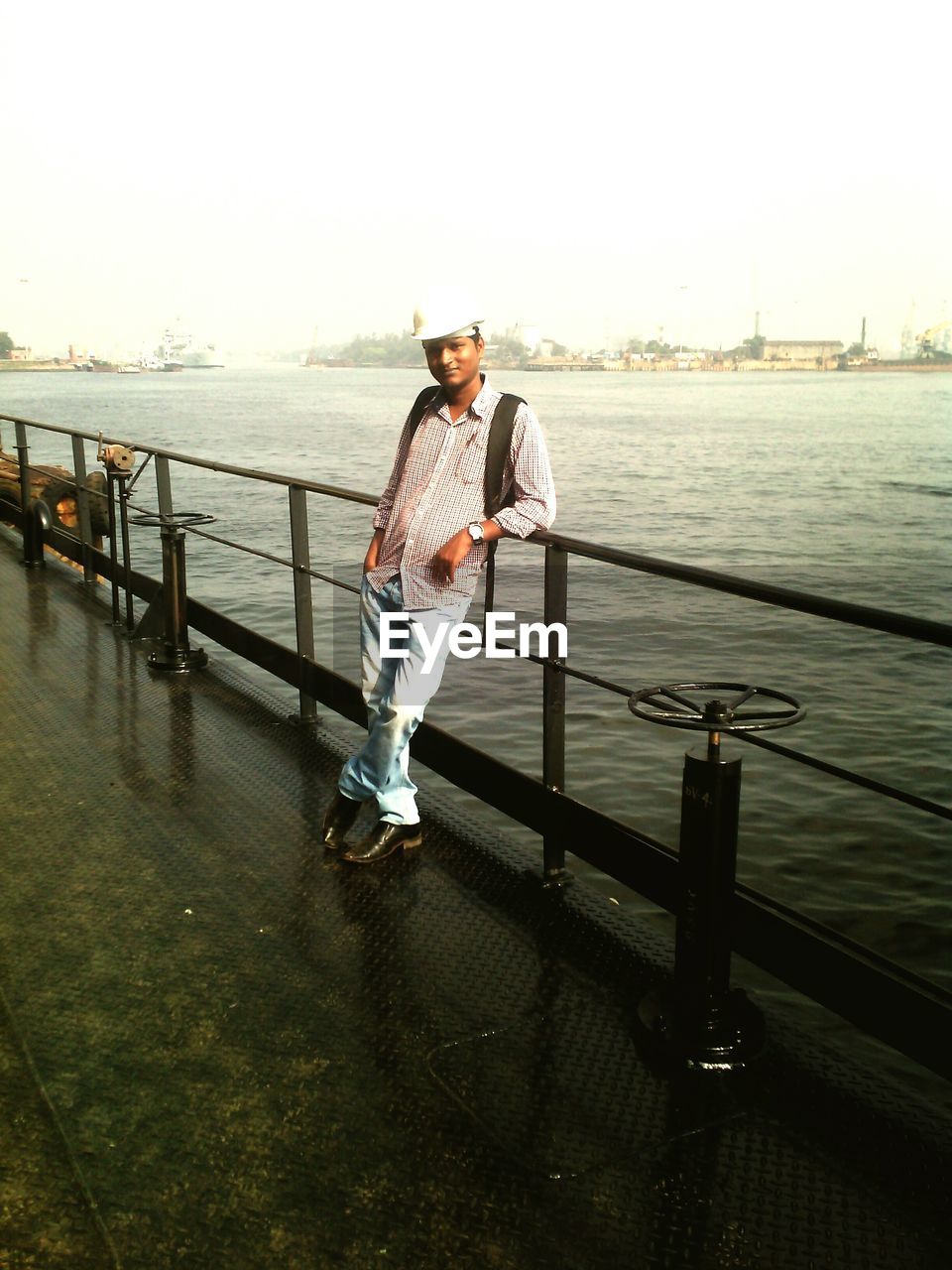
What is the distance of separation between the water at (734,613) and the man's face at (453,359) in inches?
167

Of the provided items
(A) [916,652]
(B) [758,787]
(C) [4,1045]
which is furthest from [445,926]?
(A) [916,652]

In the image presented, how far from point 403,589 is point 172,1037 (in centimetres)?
140

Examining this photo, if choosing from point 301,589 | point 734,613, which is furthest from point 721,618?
point 301,589

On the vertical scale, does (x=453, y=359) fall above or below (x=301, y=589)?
above

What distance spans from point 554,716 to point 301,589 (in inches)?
84.1

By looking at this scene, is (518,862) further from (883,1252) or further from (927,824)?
(927,824)

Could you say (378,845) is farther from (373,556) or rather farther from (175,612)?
(175,612)

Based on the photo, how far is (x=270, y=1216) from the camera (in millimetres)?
2385

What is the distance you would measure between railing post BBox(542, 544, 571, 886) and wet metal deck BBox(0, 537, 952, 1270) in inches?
4.5

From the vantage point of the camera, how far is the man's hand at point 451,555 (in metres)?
3.55

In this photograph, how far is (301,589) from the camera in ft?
18.8

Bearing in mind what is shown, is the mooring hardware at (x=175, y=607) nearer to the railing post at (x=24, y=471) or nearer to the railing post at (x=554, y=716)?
the railing post at (x=554, y=716)

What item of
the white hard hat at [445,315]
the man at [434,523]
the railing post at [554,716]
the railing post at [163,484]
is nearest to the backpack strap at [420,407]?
the man at [434,523]

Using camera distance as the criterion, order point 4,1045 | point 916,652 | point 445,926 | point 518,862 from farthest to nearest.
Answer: point 916,652
point 518,862
point 445,926
point 4,1045
